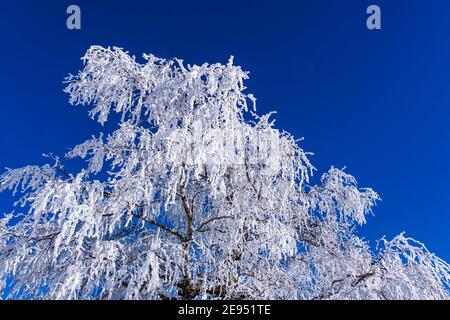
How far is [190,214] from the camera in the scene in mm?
4602

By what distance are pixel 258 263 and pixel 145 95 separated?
271 cm

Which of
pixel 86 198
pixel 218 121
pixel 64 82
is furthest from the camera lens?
pixel 64 82

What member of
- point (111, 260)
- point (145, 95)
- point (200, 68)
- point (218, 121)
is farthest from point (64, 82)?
point (111, 260)

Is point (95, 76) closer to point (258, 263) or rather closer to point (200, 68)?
point (200, 68)

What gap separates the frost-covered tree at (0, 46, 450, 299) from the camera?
11.8ft

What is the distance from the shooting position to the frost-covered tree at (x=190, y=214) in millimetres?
3604

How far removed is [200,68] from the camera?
4531 mm

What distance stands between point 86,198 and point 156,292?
49.0 inches

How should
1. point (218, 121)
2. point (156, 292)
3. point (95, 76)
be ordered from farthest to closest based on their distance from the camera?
point (95, 76), point (218, 121), point (156, 292)

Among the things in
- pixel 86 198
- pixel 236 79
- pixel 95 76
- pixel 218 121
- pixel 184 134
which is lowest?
pixel 86 198

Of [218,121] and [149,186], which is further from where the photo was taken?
[218,121]

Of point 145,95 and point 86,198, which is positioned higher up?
point 145,95
